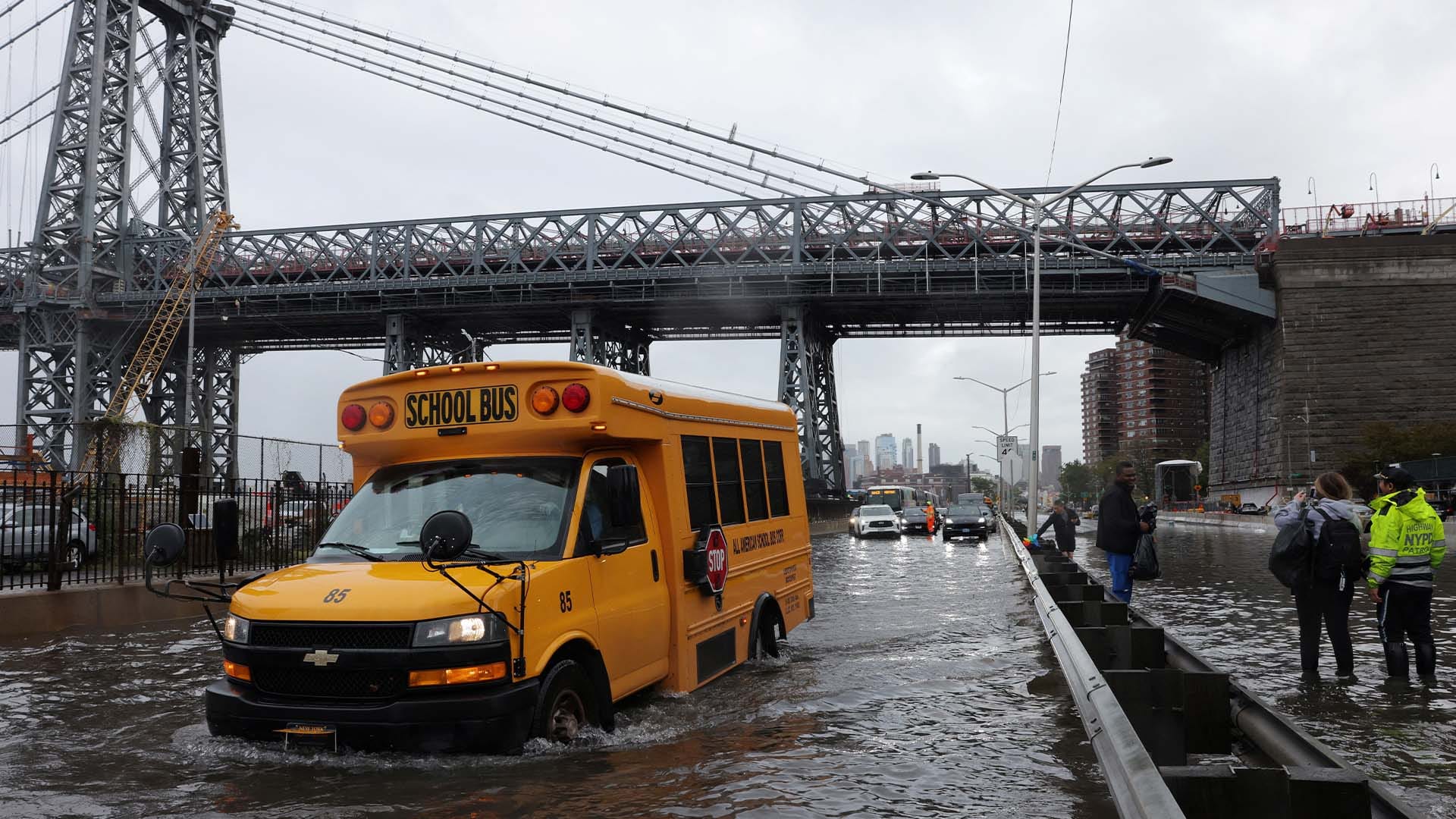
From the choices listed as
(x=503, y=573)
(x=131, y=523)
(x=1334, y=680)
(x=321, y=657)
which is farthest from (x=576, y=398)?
(x=131, y=523)

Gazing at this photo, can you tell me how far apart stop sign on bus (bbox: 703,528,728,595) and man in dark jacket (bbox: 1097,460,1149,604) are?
545 cm

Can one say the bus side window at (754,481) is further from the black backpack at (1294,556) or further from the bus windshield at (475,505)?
the black backpack at (1294,556)

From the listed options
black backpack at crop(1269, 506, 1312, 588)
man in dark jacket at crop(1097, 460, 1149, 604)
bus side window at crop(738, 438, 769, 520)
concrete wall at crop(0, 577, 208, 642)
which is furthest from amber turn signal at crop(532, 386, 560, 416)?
concrete wall at crop(0, 577, 208, 642)

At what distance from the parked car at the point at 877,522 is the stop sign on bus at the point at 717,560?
35.1 meters

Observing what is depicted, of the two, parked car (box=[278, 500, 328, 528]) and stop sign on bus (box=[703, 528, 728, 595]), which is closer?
stop sign on bus (box=[703, 528, 728, 595])

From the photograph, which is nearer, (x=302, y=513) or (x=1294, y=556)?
(x=1294, y=556)

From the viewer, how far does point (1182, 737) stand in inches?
249

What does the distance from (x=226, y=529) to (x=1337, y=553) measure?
8.22 m

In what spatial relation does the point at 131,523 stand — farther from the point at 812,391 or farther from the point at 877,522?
the point at 812,391

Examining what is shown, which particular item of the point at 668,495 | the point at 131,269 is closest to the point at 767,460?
the point at 668,495

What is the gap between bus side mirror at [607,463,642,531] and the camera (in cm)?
746

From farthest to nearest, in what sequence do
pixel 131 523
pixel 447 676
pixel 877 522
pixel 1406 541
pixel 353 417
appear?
1. pixel 877 522
2. pixel 131 523
3. pixel 1406 541
4. pixel 353 417
5. pixel 447 676

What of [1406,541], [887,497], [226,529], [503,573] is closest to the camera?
[503,573]

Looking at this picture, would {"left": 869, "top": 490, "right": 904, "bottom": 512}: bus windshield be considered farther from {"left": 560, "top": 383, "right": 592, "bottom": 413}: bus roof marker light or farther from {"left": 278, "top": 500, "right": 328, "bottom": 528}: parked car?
{"left": 560, "top": 383, "right": 592, "bottom": 413}: bus roof marker light
